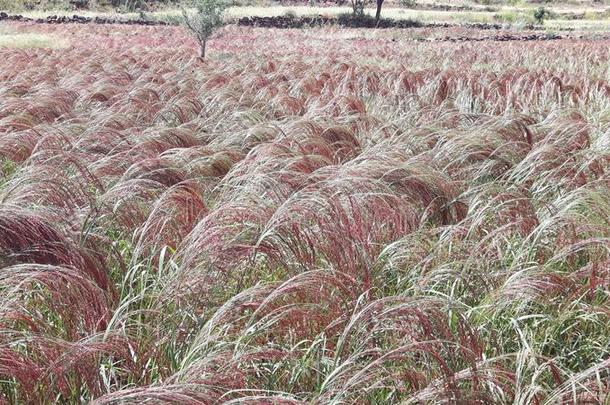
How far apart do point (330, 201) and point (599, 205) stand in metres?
1.20

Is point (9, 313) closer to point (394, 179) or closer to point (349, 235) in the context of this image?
point (349, 235)

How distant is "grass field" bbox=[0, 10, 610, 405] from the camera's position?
2.05 metres

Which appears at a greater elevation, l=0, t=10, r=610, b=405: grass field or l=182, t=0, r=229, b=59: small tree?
l=182, t=0, r=229, b=59: small tree

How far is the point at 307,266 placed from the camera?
8.97 ft

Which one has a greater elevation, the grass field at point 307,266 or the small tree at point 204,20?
the small tree at point 204,20

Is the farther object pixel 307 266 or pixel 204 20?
pixel 204 20

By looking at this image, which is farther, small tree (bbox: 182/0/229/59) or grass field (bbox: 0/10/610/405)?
small tree (bbox: 182/0/229/59)

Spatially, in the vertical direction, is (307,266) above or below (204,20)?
below

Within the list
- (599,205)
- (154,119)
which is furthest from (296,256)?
(154,119)

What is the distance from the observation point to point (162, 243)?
10.3 feet

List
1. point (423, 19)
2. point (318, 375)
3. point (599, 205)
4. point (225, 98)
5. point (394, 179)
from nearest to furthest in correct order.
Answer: point (318, 375) < point (599, 205) < point (394, 179) < point (225, 98) < point (423, 19)

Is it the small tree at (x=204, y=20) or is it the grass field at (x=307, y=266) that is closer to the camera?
the grass field at (x=307, y=266)

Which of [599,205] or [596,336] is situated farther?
[599,205]

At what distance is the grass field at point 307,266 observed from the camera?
205 cm
